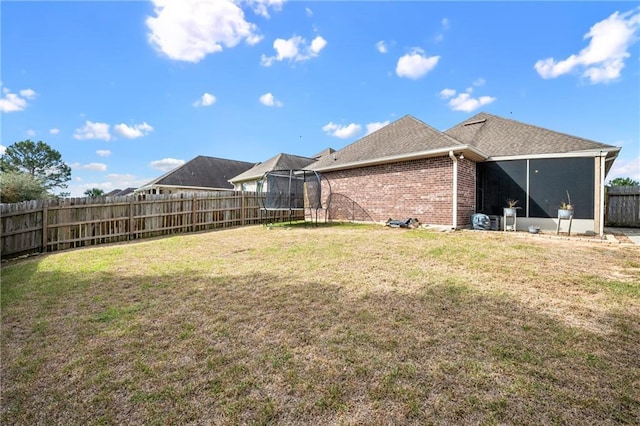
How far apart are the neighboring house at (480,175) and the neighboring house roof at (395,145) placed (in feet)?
0.15

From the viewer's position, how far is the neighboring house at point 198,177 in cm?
2200

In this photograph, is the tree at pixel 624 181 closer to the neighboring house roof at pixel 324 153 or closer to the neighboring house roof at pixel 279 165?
the neighboring house roof at pixel 324 153

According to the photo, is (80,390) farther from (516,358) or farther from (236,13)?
(236,13)

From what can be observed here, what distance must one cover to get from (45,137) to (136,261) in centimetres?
4336

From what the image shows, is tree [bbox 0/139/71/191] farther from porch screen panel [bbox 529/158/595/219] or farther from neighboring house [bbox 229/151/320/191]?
porch screen panel [bbox 529/158/595/219]

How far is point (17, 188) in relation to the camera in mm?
22031

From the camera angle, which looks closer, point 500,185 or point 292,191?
point 500,185

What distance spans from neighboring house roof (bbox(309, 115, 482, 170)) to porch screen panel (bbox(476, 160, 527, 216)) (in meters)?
2.25

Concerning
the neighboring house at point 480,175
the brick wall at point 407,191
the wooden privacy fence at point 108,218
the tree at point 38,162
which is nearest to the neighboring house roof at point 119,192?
the tree at point 38,162

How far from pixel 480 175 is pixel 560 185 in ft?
8.15

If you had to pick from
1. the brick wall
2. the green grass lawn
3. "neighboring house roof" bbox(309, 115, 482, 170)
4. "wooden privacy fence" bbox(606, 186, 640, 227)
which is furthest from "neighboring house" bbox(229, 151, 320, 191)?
"wooden privacy fence" bbox(606, 186, 640, 227)

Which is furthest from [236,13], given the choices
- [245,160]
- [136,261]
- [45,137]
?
[45,137]

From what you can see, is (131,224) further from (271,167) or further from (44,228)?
(271,167)

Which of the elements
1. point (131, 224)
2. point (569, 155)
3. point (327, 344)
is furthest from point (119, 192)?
point (569, 155)
